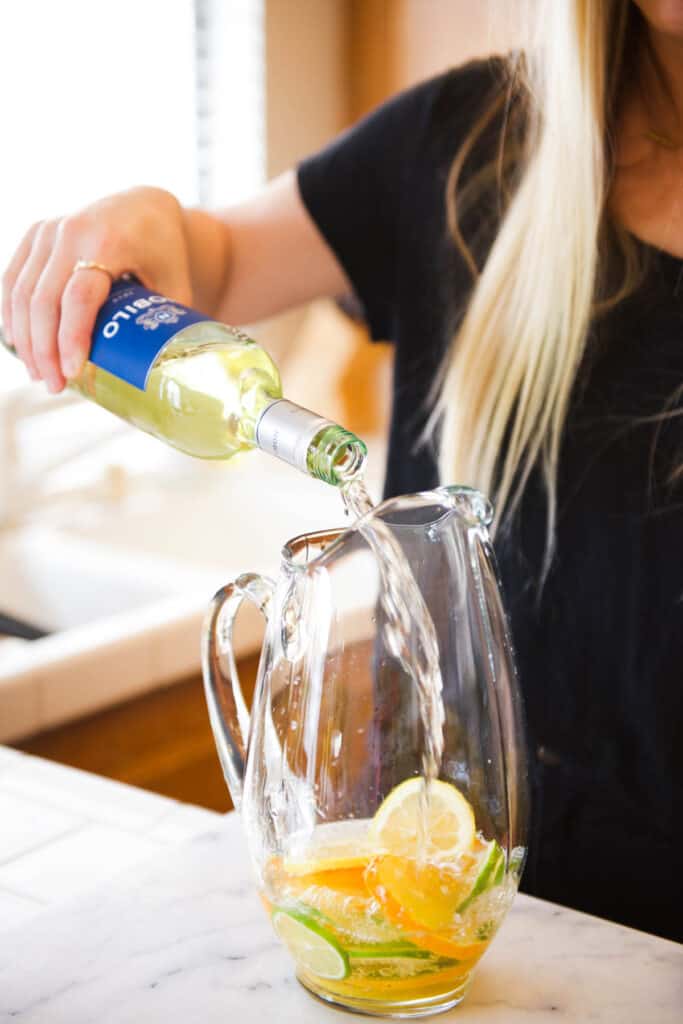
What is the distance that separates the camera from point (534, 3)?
95cm

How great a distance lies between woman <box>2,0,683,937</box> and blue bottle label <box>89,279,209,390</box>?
0.04ft

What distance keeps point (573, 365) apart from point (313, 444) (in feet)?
1.06

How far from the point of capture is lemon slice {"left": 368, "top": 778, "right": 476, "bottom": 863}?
0.53 m

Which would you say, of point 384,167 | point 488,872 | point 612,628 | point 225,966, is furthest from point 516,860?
point 384,167

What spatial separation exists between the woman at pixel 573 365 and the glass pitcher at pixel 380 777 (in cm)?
28

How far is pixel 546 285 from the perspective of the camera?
87 centimetres

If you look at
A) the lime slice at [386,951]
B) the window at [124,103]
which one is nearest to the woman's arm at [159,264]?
the lime slice at [386,951]

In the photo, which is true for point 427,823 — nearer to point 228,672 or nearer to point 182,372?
point 228,672

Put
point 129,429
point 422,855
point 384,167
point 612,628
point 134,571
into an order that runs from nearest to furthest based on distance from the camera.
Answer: point 422,855
point 612,628
point 384,167
point 134,571
point 129,429

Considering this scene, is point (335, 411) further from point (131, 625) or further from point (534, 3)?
point (534, 3)

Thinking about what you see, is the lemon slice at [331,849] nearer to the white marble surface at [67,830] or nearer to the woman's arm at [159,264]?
the white marble surface at [67,830]

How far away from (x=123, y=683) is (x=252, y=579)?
0.96 meters

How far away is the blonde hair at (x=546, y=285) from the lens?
2.84 feet

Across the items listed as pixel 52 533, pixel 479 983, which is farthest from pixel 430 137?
pixel 52 533
